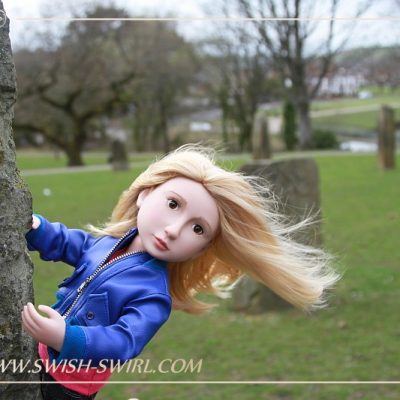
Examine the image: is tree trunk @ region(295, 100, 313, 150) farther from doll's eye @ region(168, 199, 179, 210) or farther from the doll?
doll's eye @ region(168, 199, 179, 210)

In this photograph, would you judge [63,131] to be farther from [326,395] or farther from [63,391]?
[63,391]

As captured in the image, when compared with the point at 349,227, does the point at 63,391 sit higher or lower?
higher

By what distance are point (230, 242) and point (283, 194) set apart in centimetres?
357

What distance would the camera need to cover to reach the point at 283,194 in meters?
5.33

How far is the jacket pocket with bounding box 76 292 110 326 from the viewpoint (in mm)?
1621

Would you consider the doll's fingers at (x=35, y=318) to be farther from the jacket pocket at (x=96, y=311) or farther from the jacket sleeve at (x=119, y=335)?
the jacket pocket at (x=96, y=311)

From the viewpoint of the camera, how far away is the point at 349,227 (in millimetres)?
9094

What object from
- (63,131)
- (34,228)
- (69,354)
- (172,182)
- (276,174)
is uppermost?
(172,182)

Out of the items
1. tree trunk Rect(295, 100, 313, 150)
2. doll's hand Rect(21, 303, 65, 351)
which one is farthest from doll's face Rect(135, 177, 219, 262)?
tree trunk Rect(295, 100, 313, 150)

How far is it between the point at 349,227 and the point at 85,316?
7.77 m

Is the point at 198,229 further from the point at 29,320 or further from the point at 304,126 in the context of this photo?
the point at 304,126

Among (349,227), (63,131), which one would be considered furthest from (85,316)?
(63,131)

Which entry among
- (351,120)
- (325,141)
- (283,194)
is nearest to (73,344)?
(283,194)

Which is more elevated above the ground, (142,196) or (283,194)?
(142,196)
